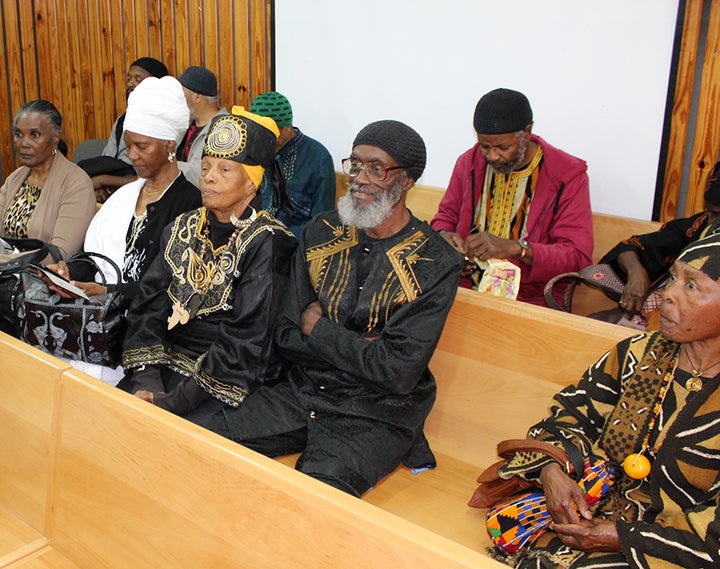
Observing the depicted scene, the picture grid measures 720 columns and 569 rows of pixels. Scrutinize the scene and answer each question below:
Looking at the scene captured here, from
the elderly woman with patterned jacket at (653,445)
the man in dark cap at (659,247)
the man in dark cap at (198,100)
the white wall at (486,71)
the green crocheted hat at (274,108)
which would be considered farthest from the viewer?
the man in dark cap at (198,100)

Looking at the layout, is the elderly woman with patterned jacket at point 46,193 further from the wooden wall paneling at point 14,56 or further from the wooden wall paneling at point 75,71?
the wooden wall paneling at point 14,56

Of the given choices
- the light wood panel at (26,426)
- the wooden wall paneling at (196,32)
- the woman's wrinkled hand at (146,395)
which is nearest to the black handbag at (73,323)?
the woman's wrinkled hand at (146,395)

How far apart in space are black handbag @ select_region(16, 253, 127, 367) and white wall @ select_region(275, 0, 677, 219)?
2524 millimetres

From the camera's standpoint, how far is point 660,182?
3.91m

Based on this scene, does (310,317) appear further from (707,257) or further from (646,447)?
(707,257)

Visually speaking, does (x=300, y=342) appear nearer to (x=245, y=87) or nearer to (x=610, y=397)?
(x=610, y=397)

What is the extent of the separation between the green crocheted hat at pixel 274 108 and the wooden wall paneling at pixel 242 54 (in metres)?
1.39

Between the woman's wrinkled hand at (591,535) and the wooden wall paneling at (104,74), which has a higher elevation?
the wooden wall paneling at (104,74)

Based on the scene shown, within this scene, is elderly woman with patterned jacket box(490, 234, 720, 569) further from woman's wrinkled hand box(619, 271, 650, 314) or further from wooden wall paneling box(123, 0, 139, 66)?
wooden wall paneling box(123, 0, 139, 66)

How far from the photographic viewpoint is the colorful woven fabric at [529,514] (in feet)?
6.54

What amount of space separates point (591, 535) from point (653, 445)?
305 millimetres

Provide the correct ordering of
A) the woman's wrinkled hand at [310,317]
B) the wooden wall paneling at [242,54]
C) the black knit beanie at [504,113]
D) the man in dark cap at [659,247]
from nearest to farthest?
the woman's wrinkled hand at [310,317]
the man in dark cap at [659,247]
the black knit beanie at [504,113]
the wooden wall paneling at [242,54]

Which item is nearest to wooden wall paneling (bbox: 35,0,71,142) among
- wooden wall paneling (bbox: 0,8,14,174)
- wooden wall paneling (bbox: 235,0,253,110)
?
wooden wall paneling (bbox: 0,8,14,174)

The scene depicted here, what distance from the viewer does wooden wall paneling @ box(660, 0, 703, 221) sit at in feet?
12.1
